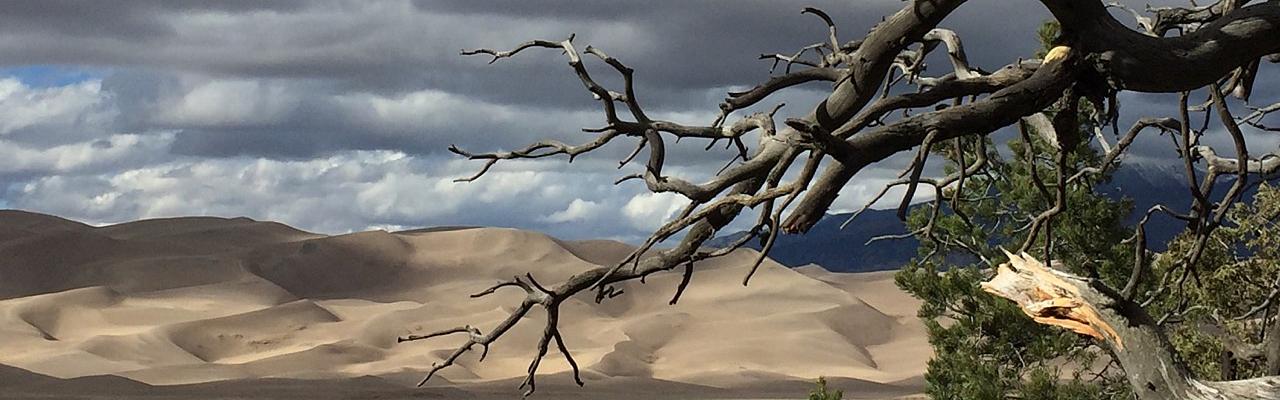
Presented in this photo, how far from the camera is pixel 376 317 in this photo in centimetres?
6284

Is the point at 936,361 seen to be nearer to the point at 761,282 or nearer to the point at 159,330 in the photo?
the point at 159,330

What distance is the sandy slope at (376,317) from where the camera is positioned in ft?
159

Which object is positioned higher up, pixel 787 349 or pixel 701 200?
pixel 787 349

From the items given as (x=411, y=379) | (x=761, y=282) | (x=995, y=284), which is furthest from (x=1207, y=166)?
(x=761, y=282)

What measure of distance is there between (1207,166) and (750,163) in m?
3.02

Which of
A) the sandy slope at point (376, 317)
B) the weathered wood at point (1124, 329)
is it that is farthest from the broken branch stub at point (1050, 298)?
the sandy slope at point (376, 317)

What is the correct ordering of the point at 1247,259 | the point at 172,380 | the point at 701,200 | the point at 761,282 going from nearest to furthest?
the point at 701,200
the point at 1247,259
the point at 172,380
the point at 761,282

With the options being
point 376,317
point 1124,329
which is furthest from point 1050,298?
point 376,317

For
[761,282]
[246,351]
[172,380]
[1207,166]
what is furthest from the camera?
[761,282]

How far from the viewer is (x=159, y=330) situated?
2266 inches

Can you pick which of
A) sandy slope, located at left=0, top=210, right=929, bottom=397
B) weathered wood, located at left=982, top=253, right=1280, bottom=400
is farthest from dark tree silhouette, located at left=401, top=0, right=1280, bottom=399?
sandy slope, located at left=0, top=210, right=929, bottom=397

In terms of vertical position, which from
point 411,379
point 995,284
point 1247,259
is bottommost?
point 995,284

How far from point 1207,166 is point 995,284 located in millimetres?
2402

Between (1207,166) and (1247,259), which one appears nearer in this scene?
Result: (1207,166)
